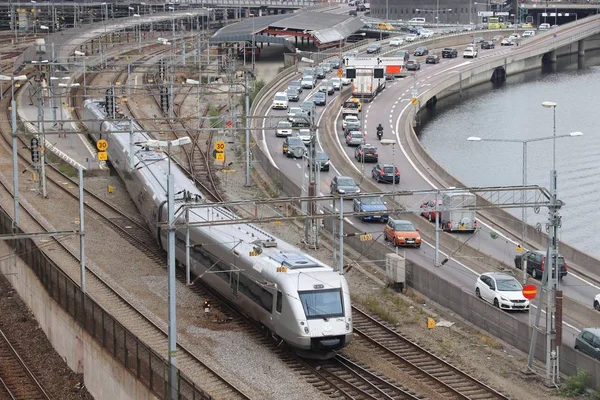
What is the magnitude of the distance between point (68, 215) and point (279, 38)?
65.0 m

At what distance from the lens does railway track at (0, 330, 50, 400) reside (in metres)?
34.1

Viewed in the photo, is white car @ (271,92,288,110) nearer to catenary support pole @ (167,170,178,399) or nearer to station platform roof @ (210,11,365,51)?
station platform roof @ (210,11,365,51)

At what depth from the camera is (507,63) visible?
122812 millimetres

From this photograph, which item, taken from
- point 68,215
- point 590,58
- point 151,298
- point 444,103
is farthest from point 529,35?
point 151,298

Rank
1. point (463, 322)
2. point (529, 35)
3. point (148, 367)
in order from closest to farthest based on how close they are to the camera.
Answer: point (148, 367), point (463, 322), point (529, 35)

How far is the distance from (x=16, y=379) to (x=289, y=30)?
8683cm

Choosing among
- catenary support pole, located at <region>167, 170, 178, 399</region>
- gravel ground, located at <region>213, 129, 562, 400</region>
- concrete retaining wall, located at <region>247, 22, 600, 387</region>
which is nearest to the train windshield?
gravel ground, located at <region>213, 129, 562, 400</region>

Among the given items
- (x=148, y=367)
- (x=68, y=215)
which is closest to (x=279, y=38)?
(x=68, y=215)

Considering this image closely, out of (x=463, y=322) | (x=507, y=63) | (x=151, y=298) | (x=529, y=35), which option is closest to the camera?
(x=463, y=322)

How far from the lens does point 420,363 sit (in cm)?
3216

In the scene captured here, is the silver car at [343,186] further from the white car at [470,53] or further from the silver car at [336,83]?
the white car at [470,53]

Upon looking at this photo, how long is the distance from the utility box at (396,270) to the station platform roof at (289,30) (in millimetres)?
68559

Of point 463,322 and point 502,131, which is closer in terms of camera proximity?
point 463,322

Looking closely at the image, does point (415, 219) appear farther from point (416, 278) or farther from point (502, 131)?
point (502, 131)
